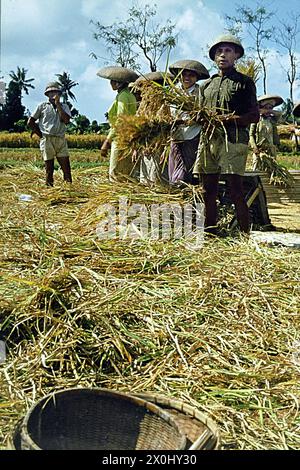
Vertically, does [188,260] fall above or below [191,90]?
below

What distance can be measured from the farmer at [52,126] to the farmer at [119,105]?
146 cm

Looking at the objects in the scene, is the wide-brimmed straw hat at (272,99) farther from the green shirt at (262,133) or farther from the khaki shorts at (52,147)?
the khaki shorts at (52,147)

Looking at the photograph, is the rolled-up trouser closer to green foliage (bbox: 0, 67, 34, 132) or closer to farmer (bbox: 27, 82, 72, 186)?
farmer (bbox: 27, 82, 72, 186)

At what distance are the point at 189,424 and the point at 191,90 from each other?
3.90m

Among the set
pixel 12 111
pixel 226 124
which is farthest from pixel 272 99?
pixel 12 111

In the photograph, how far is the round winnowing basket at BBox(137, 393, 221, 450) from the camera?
1853 mm

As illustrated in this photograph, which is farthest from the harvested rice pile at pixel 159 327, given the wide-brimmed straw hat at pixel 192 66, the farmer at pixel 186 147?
the wide-brimmed straw hat at pixel 192 66

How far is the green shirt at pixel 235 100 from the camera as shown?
4.86 meters

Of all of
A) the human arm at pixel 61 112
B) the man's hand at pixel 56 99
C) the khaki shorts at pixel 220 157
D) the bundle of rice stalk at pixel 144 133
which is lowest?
the khaki shorts at pixel 220 157

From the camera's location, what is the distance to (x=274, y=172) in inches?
335

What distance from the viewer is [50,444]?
1.98 meters

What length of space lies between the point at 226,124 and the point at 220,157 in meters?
0.31
